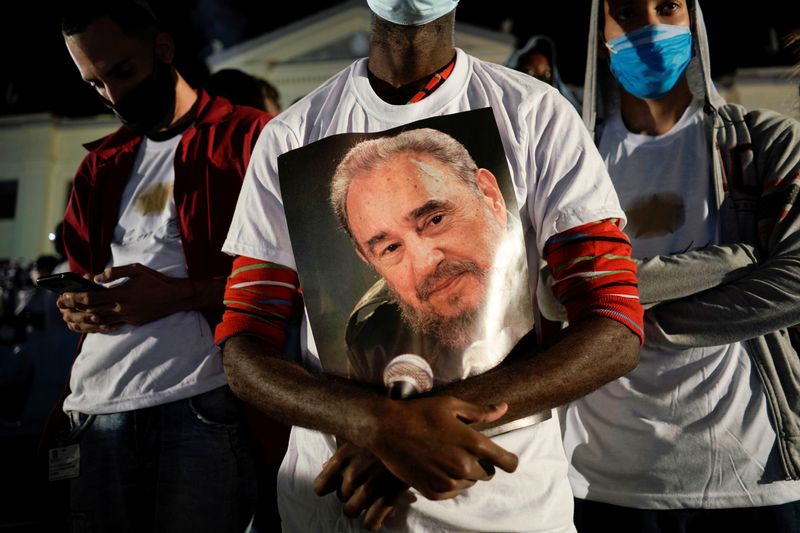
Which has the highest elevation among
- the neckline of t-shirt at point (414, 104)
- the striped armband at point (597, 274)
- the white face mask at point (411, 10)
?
the white face mask at point (411, 10)

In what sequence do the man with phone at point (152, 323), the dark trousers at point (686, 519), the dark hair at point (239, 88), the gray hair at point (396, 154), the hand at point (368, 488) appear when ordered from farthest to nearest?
the dark hair at point (239, 88), the man with phone at point (152, 323), the dark trousers at point (686, 519), the gray hair at point (396, 154), the hand at point (368, 488)

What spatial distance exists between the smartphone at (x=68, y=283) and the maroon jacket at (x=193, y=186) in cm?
23

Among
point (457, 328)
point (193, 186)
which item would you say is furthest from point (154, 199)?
point (457, 328)

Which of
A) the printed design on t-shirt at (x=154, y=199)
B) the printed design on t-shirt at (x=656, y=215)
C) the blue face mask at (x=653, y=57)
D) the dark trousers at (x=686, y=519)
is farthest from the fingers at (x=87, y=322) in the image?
the blue face mask at (x=653, y=57)

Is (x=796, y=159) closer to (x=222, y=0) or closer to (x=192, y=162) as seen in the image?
(x=192, y=162)

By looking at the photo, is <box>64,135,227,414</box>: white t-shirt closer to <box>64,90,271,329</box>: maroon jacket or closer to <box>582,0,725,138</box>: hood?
<box>64,90,271,329</box>: maroon jacket

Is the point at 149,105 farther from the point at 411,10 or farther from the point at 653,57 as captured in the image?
the point at 653,57

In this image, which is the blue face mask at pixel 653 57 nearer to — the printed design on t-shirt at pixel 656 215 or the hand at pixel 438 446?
the printed design on t-shirt at pixel 656 215

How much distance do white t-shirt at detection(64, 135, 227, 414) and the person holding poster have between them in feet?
2.53

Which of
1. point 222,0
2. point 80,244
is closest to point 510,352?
point 80,244

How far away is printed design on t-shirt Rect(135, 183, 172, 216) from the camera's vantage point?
2264 mm

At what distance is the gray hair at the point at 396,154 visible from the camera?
127cm

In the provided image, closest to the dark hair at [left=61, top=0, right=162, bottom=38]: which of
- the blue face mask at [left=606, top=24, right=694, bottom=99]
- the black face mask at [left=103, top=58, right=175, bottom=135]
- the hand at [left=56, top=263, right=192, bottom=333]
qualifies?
the black face mask at [left=103, top=58, right=175, bottom=135]

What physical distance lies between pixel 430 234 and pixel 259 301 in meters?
0.36
